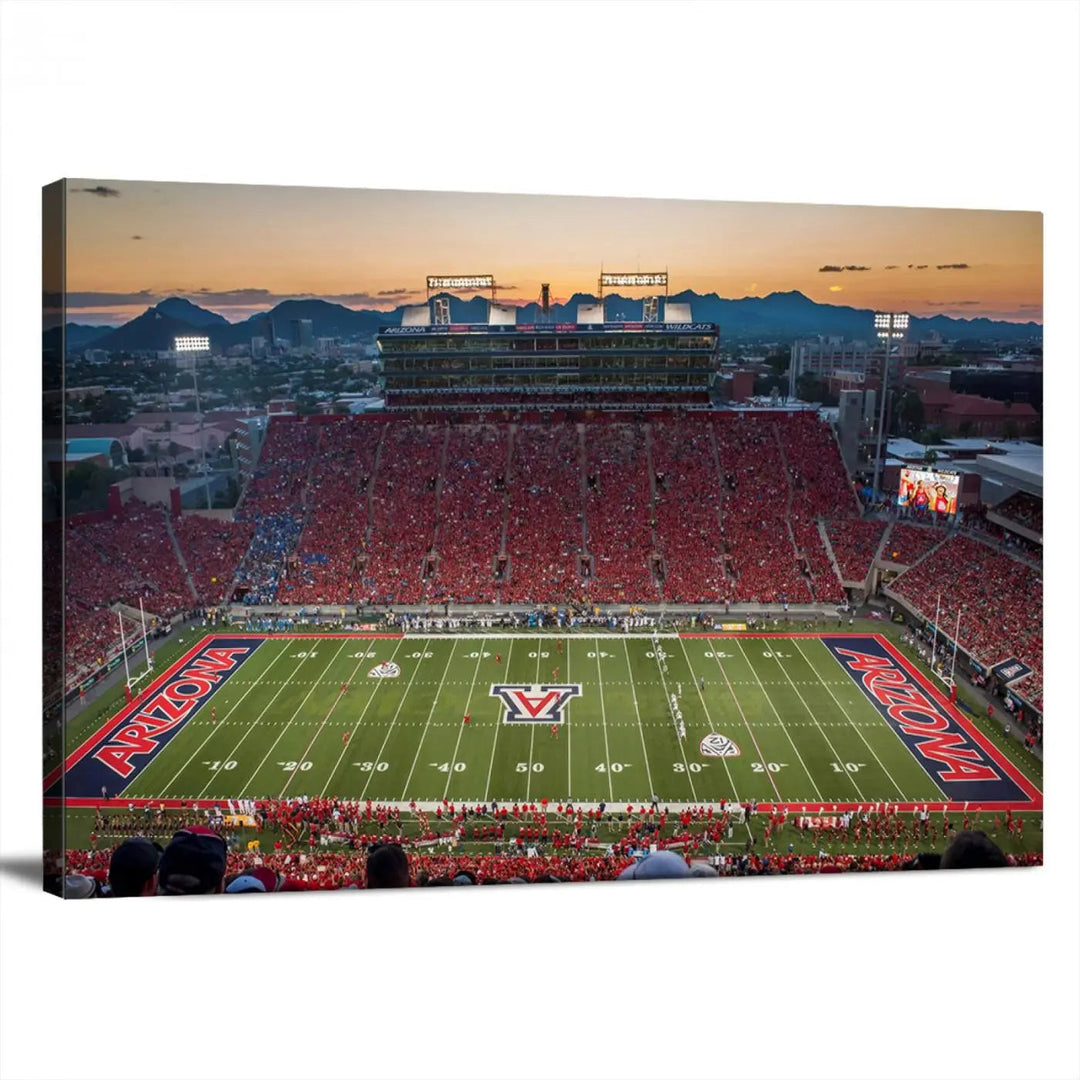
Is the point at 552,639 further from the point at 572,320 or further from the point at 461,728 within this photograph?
the point at 572,320

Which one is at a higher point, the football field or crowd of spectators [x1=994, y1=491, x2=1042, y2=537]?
crowd of spectators [x1=994, y1=491, x2=1042, y2=537]

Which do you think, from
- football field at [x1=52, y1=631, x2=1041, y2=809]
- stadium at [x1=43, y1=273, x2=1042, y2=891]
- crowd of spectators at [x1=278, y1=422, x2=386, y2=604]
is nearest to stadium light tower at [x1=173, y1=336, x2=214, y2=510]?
stadium at [x1=43, y1=273, x2=1042, y2=891]

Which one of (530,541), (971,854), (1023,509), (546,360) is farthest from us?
(546,360)

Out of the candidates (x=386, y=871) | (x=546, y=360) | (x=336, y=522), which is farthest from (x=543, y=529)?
(x=386, y=871)

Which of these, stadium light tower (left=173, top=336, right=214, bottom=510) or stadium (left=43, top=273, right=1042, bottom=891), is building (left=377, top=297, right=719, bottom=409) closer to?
stadium (left=43, top=273, right=1042, bottom=891)

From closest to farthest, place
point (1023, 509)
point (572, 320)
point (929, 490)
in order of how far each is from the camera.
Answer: point (1023, 509) < point (929, 490) < point (572, 320)

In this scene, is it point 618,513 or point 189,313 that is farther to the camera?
point 618,513

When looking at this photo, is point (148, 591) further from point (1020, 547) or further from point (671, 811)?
point (1020, 547)
